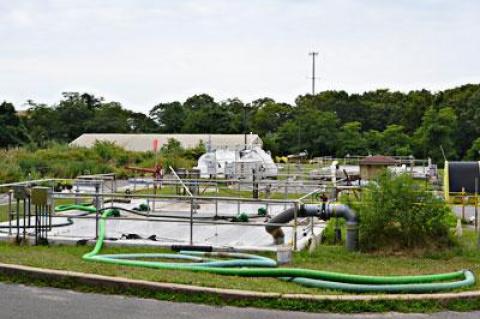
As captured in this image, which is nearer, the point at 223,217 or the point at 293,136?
the point at 223,217

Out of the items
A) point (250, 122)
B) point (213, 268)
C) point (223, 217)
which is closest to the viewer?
point (213, 268)

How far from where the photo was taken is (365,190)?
12.2m

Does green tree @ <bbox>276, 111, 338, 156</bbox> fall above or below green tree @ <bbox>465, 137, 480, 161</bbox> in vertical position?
above

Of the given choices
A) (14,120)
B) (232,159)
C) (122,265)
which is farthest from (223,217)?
(14,120)

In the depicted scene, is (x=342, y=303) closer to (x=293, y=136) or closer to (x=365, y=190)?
(x=365, y=190)

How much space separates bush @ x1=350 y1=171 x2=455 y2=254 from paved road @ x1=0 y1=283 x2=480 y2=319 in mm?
4035

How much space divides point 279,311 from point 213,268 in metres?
2.00

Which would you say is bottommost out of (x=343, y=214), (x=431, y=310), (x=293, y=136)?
(x=431, y=310)

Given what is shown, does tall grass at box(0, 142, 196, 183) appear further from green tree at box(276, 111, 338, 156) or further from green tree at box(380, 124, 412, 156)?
green tree at box(380, 124, 412, 156)

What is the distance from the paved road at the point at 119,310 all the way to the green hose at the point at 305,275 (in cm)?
72

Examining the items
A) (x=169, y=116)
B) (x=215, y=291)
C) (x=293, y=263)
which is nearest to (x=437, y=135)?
(x=169, y=116)

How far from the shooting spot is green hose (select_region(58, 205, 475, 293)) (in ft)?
25.7

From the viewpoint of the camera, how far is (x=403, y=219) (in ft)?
36.9

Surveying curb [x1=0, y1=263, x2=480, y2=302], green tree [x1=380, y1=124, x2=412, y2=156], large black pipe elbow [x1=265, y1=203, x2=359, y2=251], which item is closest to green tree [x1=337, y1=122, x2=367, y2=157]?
green tree [x1=380, y1=124, x2=412, y2=156]
